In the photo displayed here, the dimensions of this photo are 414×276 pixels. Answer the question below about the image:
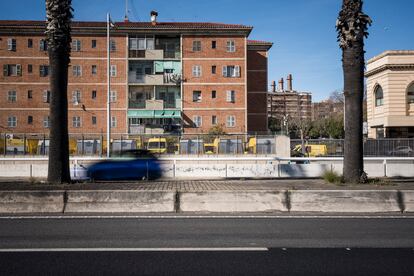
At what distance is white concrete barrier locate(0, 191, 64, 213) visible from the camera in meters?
10.2

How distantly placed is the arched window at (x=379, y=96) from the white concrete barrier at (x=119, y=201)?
38973mm

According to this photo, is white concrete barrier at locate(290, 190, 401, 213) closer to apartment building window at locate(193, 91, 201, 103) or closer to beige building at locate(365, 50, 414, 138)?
beige building at locate(365, 50, 414, 138)

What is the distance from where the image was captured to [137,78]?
181 ft

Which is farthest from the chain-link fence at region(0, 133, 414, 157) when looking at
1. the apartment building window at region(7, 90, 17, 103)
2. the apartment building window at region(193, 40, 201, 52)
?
the apartment building window at region(7, 90, 17, 103)

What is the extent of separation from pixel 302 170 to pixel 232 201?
9.23m

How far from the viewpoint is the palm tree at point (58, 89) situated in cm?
1231

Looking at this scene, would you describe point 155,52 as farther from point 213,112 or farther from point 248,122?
point 248,122

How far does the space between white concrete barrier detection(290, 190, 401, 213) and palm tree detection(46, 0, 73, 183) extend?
6.82 metres

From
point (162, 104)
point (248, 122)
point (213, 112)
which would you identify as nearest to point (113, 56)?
point (162, 104)

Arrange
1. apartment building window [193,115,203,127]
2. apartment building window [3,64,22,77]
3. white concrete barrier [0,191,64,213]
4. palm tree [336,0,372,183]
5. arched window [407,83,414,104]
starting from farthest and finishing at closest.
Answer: apartment building window [193,115,203,127] → apartment building window [3,64,22,77] → arched window [407,83,414,104] → palm tree [336,0,372,183] → white concrete barrier [0,191,64,213]

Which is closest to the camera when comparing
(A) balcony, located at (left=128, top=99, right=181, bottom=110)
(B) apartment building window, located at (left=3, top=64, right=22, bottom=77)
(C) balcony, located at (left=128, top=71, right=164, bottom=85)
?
(B) apartment building window, located at (left=3, top=64, right=22, bottom=77)

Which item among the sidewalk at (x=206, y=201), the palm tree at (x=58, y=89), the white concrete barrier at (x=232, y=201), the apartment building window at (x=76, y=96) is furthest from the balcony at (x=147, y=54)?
the white concrete barrier at (x=232, y=201)

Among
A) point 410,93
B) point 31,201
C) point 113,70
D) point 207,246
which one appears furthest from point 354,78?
point 113,70

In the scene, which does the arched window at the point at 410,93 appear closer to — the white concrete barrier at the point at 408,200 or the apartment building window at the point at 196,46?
the apartment building window at the point at 196,46
